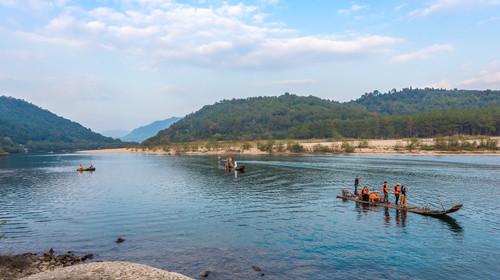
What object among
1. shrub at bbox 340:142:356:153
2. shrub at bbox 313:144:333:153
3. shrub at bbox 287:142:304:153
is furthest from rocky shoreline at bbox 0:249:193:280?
shrub at bbox 340:142:356:153

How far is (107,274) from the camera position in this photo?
14672 mm

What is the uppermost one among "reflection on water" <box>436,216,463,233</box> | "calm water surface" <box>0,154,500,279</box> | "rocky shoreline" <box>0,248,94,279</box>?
"rocky shoreline" <box>0,248,94,279</box>

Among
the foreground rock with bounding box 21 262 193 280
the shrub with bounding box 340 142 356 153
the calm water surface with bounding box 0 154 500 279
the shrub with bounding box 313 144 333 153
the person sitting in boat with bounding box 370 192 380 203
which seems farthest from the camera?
the shrub with bounding box 313 144 333 153

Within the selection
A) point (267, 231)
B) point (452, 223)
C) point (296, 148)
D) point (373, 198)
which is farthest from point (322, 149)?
point (267, 231)

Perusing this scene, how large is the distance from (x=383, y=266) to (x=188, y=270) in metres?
12.5

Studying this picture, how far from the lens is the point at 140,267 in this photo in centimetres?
1648

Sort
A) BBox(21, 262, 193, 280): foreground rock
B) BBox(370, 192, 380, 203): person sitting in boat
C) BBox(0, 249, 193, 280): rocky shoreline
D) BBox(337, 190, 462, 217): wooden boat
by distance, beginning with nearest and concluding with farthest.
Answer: BBox(21, 262, 193, 280): foreground rock
BBox(0, 249, 193, 280): rocky shoreline
BBox(337, 190, 462, 217): wooden boat
BBox(370, 192, 380, 203): person sitting in boat

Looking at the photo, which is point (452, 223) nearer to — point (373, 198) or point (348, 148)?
point (373, 198)

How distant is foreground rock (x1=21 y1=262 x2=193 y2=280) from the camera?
14336mm

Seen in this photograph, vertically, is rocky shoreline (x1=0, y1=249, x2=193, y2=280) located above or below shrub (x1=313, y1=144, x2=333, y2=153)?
below

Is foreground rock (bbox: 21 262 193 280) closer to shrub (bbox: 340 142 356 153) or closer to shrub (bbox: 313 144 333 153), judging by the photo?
shrub (bbox: 313 144 333 153)

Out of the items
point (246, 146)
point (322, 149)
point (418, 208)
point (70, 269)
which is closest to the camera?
point (70, 269)

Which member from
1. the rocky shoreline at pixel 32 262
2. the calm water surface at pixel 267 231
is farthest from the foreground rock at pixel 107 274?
the calm water surface at pixel 267 231

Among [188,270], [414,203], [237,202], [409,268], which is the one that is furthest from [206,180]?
[409,268]
